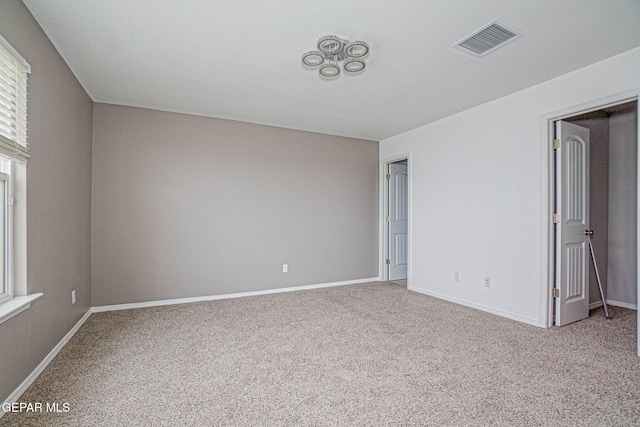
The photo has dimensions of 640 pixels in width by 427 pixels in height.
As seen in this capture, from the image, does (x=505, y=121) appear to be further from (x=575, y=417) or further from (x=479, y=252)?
(x=575, y=417)

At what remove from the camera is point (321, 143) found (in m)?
4.98

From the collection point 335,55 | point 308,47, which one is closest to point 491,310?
point 335,55

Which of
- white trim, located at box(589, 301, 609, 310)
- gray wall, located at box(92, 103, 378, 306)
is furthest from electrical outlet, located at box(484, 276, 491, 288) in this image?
gray wall, located at box(92, 103, 378, 306)

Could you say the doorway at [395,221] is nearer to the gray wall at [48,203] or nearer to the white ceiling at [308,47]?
the white ceiling at [308,47]

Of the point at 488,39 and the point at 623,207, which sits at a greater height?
the point at 488,39

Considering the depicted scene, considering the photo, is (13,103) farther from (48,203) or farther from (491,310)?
(491,310)

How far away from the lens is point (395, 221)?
5.50 m

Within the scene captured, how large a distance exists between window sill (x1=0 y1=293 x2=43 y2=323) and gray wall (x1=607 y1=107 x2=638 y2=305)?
593cm

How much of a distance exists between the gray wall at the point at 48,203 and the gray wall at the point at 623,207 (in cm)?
597

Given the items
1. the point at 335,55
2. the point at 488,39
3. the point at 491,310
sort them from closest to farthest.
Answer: the point at 488,39 < the point at 335,55 < the point at 491,310

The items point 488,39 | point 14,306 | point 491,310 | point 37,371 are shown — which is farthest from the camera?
point 491,310

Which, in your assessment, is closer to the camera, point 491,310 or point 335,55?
point 335,55

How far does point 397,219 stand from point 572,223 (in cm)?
260

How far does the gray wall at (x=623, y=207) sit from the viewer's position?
3.83m
